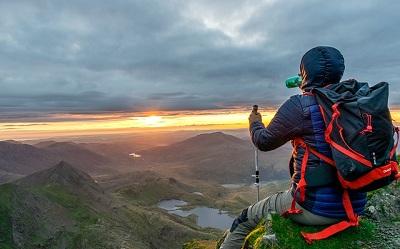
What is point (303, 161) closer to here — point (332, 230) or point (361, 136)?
point (361, 136)

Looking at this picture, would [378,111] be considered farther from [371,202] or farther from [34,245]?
[34,245]

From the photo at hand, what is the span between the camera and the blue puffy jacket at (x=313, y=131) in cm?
848

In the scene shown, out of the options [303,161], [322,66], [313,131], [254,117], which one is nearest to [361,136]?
[313,131]

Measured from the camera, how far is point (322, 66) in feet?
28.5

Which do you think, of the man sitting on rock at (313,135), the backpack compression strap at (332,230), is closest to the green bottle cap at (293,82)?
the man sitting on rock at (313,135)

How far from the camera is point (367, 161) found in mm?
7652

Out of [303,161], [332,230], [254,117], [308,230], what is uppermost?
[254,117]

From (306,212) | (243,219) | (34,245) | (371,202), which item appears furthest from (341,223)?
(34,245)

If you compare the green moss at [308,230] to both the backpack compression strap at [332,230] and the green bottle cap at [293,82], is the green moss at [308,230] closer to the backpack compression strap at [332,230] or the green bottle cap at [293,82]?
the backpack compression strap at [332,230]

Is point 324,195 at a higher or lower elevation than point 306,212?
higher

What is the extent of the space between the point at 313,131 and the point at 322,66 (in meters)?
1.55

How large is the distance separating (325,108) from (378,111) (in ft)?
3.58

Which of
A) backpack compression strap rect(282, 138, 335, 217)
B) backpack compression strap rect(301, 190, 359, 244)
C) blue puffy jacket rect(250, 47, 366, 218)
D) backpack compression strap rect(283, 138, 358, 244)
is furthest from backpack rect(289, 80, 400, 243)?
backpack compression strap rect(301, 190, 359, 244)

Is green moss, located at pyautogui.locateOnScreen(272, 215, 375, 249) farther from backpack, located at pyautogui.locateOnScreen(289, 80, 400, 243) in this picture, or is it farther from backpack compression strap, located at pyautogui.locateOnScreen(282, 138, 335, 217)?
backpack, located at pyautogui.locateOnScreen(289, 80, 400, 243)
